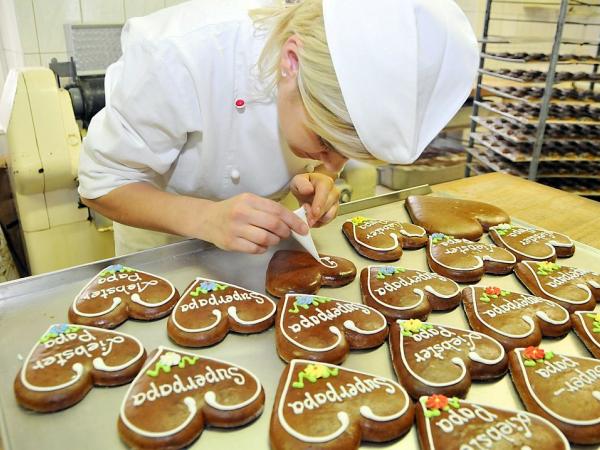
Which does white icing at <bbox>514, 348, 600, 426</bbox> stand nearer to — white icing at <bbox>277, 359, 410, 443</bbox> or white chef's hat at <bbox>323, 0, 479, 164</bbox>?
white icing at <bbox>277, 359, 410, 443</bbox>

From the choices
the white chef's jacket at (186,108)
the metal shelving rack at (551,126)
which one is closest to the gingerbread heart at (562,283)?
the white chef's jacket at (186,108)

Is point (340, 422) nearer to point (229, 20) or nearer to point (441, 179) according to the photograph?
point (229, 20)

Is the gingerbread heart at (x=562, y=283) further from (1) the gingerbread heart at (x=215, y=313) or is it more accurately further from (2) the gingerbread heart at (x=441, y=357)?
(1) the gingerbread heart at (x=215, y=313)

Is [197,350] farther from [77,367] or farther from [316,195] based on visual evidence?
[316,195]

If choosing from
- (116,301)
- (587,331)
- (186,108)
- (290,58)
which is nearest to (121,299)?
(116,301)

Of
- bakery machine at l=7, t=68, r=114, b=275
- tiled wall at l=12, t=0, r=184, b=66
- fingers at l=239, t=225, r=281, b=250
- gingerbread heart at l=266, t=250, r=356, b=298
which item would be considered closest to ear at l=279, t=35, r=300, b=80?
fingers at l=239, t=225, r=281, b=250

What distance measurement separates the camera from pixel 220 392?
Result: 0.77 meters

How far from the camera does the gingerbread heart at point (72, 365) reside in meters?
0.76

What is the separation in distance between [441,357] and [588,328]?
309 millimetres

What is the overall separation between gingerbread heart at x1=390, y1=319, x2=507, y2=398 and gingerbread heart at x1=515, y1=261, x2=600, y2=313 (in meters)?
0.24

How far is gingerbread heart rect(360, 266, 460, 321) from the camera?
1.00m

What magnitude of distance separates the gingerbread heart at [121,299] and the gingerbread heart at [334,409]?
0.29m

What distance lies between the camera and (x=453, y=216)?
4.54ft

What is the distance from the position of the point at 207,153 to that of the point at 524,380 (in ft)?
2.48
